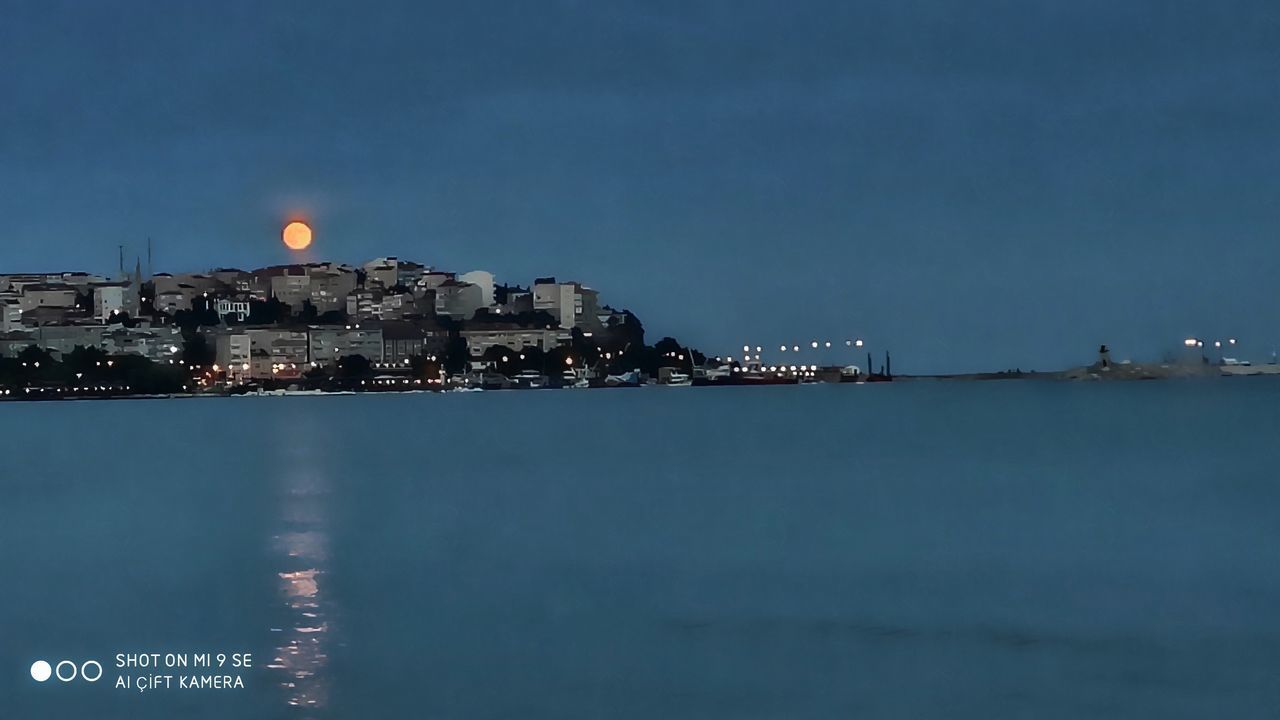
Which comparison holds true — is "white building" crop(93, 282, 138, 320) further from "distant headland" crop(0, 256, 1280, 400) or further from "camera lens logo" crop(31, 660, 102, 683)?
"camera lens logo" crop(31, 660, 102, 683)

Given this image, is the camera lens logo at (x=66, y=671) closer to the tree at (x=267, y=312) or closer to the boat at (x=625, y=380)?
the tree at (x=267, y=312)

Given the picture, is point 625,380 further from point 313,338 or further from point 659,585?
point 659,585

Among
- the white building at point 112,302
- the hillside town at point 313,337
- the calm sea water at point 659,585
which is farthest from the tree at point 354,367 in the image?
the calm sea water at point 659,585

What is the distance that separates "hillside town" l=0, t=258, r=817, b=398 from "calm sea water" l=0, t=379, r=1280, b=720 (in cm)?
7803

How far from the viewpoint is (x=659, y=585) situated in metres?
14.9

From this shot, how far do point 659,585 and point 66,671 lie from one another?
608 centimetres

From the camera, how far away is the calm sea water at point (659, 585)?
9969 mm

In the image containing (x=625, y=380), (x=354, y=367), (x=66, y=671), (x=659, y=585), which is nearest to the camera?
(x=66, y=671)

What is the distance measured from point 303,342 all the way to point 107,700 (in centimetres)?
11077

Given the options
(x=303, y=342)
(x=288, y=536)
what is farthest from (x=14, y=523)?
(x=303, y=342)

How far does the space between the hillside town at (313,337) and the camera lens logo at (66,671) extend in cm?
10096

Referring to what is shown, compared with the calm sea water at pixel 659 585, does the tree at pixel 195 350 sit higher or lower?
higher

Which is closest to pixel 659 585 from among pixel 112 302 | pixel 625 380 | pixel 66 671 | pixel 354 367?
pixel 66 671

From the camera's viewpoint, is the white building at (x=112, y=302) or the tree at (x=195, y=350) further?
the white building at (x=112, y=302)
